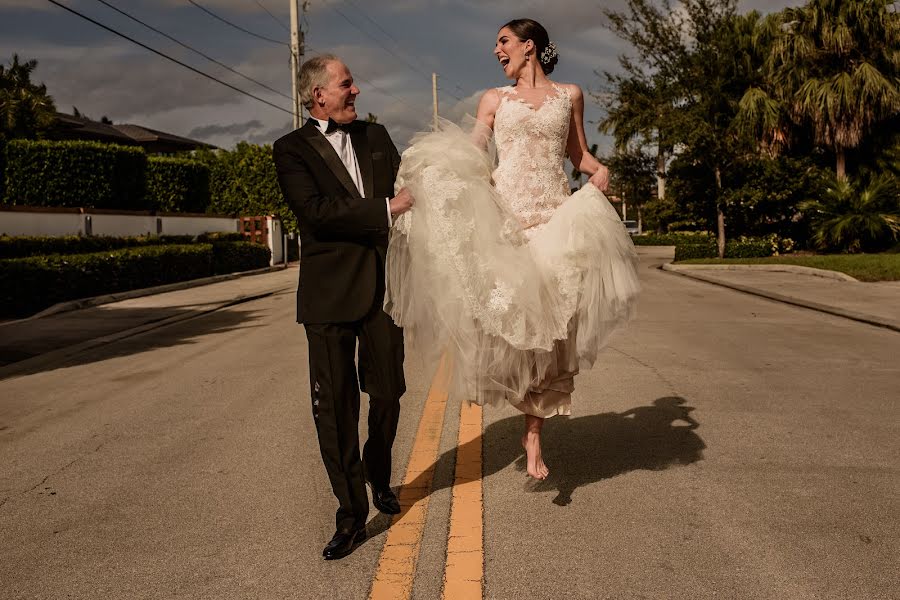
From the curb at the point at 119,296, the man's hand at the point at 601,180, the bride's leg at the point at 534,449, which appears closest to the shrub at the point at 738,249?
the curb at the point at 119,296

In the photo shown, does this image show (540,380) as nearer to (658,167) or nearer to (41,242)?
(41,242)

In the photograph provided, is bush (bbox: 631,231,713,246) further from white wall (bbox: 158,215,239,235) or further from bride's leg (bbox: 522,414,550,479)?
bride's leg (bbox: 522,414,550,479)

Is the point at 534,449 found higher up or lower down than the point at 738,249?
lower down

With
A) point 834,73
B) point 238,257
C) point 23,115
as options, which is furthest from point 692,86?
point 23,115

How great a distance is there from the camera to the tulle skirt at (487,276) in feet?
13.6

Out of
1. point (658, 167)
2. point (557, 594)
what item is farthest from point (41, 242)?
point (658, 167)

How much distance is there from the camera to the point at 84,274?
19422 mm

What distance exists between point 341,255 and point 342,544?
4.18ft

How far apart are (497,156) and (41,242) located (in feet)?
60.1

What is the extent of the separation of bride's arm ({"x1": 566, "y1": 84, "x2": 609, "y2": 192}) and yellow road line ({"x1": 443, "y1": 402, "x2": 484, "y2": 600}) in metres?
1.76

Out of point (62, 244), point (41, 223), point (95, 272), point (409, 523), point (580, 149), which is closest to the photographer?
point (409, 523)

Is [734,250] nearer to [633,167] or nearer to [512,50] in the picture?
[633,167]

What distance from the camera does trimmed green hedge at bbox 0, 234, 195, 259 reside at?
63.7 ft

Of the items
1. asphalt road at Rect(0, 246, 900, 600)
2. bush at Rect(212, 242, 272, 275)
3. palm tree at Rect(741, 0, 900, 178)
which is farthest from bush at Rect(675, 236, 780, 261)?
asphalt road at Rect(0, 246, 900, 600)
